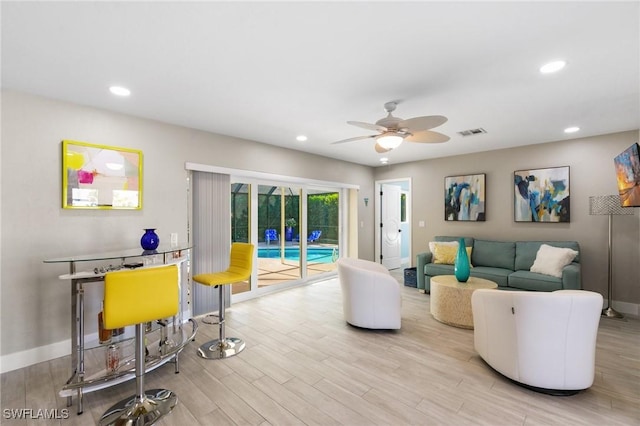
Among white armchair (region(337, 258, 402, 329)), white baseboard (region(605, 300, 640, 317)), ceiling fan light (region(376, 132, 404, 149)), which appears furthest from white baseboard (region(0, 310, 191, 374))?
white baseboard (region(605, 300, 640, 317))

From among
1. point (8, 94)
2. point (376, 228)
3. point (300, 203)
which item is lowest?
point (376, 228)

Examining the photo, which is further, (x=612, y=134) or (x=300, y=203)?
(x=300, y=203)

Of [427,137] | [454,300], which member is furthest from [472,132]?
[454,300]

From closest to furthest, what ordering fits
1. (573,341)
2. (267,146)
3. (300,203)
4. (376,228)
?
(573,341) < (267,146) < (300,203) < (376,228)

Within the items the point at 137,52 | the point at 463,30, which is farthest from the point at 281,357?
the point at 463,30

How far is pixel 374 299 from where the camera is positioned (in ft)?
11.2

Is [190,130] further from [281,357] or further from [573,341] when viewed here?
[573,341]

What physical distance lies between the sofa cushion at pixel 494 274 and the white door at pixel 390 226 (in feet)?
8.67

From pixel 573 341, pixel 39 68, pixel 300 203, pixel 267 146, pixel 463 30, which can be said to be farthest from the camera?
pixel 300 203

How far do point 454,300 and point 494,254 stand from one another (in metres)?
2.02

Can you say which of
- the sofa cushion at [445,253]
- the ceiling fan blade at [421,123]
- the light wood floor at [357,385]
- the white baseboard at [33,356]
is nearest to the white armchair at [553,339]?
the light wood floor at [357,385]

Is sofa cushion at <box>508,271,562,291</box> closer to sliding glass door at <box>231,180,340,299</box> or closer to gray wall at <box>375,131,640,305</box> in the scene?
gray wall at <box>375,131,640,305</box>

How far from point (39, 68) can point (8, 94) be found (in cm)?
73

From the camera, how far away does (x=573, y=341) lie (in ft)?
7.18
